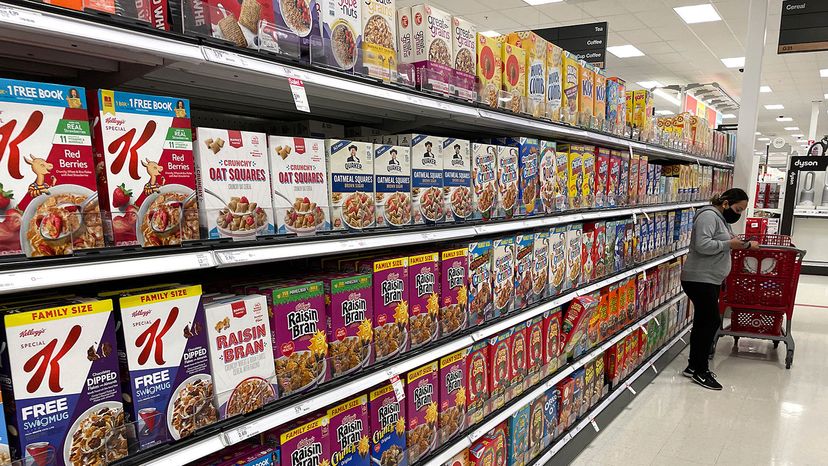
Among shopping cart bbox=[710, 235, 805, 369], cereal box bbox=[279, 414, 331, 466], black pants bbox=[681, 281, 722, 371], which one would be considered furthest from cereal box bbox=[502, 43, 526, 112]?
shopping cart bbox=[710, 235, 805, 369]

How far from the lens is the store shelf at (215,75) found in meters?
1.06

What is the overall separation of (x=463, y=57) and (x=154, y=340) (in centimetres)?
161

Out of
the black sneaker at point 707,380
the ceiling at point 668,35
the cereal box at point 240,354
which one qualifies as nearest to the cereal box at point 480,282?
the cereal box at point 240,354

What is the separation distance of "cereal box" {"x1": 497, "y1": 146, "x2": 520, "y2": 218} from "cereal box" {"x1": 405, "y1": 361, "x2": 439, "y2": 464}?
87 centimetres

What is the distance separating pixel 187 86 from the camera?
1.67m

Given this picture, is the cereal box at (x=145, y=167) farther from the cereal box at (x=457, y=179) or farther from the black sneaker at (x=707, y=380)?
the black sneaker at (x=707, y=380)

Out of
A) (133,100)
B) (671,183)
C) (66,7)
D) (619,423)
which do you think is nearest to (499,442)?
(619,423)

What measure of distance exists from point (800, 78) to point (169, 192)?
1585 centimetres

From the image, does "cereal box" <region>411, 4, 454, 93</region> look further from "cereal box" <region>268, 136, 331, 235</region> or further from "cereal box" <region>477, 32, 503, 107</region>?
"cereal box" <region>268, 136, 331, 235</region>

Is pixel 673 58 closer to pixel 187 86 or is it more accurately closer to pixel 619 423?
pixel 619 423

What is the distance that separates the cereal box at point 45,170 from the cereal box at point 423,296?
1161 millimetres

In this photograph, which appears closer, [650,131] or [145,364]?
[145,364]

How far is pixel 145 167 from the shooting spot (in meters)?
1.25

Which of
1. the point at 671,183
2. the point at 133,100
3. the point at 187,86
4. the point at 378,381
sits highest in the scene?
the point at 187,86
